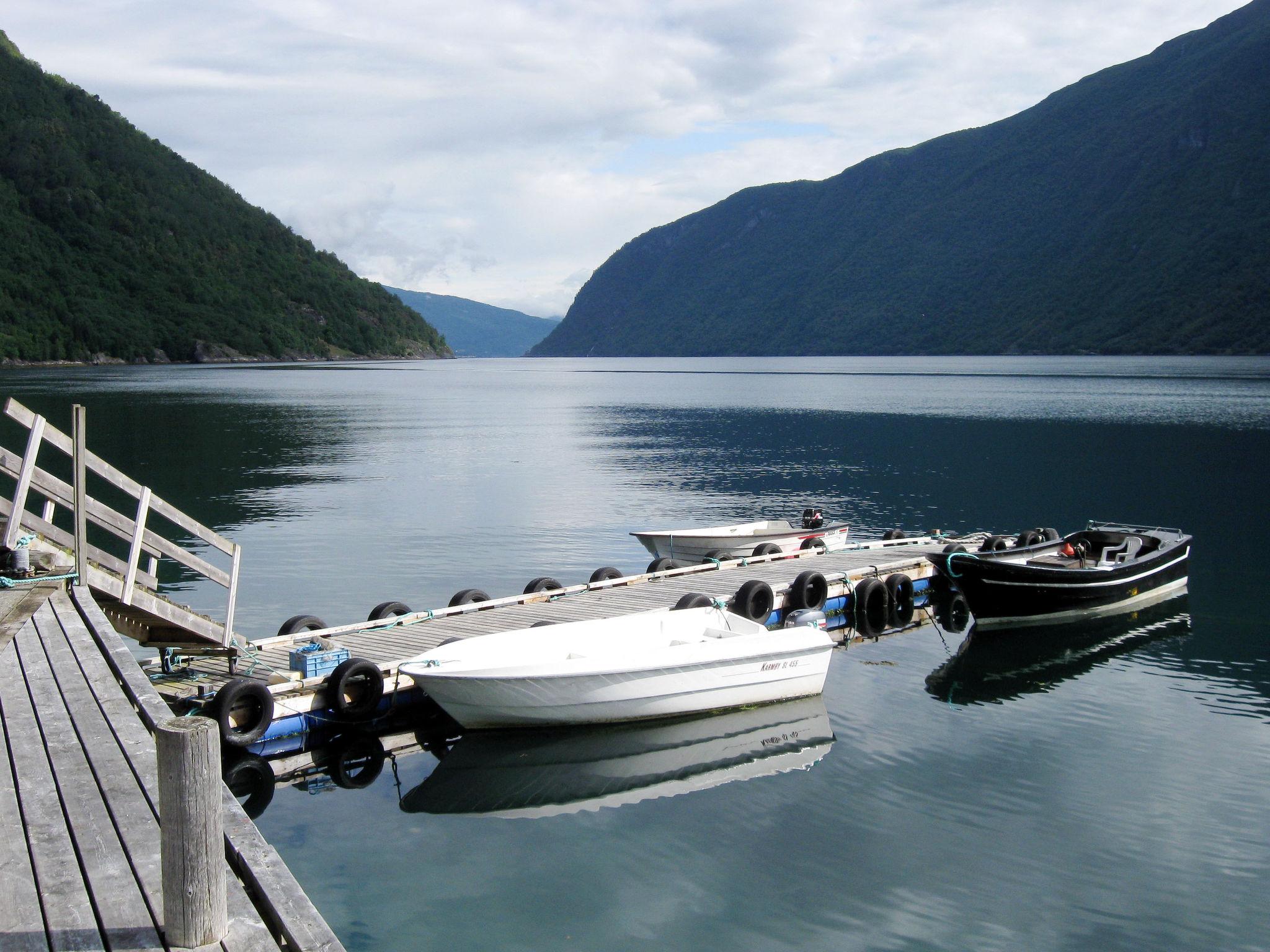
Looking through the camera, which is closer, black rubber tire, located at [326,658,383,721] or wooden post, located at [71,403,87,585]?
wooden post, located at [71,403,87,585]

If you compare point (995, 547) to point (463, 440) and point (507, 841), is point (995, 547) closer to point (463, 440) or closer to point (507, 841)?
point (507, 841)

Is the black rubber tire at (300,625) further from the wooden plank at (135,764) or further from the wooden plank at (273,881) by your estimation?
the wooden plank at (273,881)

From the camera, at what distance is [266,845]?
704cm

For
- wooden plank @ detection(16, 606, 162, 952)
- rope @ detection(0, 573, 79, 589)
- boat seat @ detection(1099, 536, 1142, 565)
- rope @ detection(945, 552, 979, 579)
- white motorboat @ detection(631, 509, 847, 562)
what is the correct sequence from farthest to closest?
white motorboat @ detection(631, 509, 847, 562)
boat seat @ detection(1099, 536, 1142, 565)
rope @ detection(945, 552, 979, 579)
rope @ detection(0, 573, 79, 589)
wooden plank @ detection(16, 606, 162, 952)

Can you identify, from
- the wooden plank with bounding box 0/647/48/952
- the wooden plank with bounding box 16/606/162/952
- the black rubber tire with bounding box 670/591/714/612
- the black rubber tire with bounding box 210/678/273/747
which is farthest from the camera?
the black rubber tire with bounding box 670/591/714/612

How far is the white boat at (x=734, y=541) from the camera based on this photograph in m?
27.2

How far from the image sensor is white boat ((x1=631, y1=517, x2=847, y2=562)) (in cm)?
2725

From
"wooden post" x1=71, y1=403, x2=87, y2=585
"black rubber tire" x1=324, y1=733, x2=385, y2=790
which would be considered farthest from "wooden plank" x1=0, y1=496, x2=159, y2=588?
"black rubber tire" x1=324, y1=733, x2=385, y2=790

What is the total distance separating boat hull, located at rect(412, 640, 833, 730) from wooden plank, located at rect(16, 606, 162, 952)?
211 inches

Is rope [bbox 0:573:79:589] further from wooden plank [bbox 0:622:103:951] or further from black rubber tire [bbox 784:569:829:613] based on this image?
black rubber tire [bbox 784:569:829:613]

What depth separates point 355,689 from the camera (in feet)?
48.1

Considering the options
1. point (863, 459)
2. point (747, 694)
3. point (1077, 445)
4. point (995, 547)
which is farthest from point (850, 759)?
point (1077, 445)

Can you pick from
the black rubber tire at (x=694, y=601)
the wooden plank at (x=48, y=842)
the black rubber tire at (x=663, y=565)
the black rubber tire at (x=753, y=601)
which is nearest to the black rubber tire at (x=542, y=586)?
the black rubber tire at (x=694, y=601)

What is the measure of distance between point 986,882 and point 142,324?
213988 millimetres
